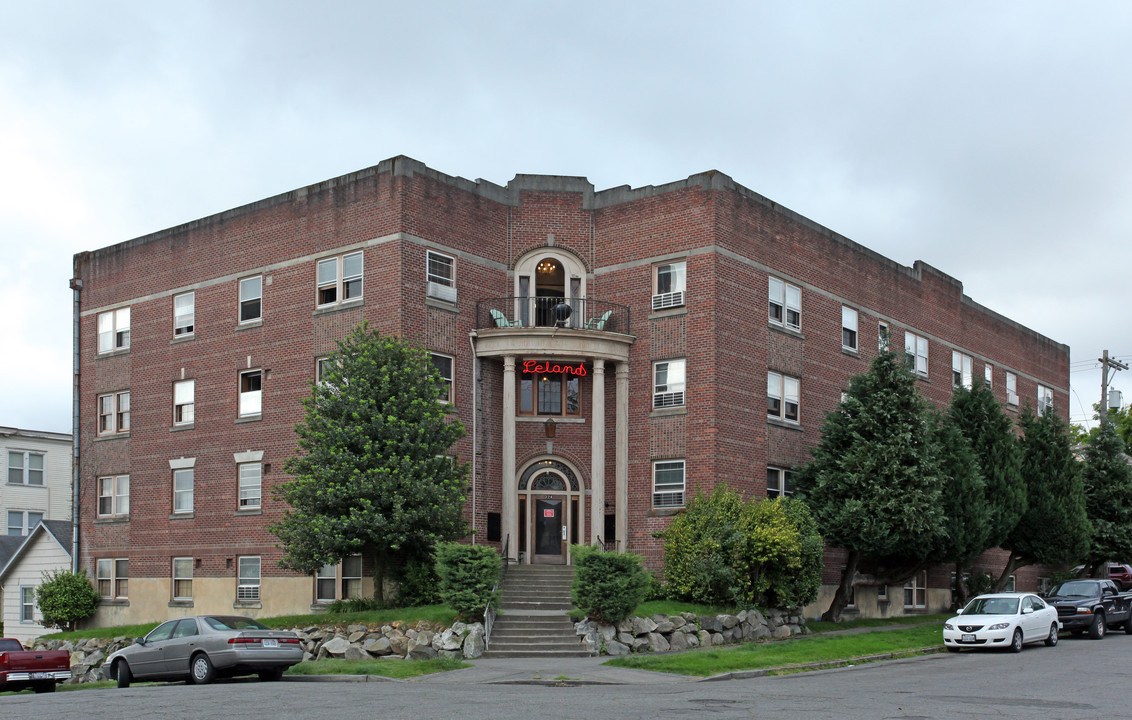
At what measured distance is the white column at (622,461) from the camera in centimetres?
3300

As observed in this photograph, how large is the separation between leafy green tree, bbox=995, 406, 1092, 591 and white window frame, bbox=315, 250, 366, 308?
22630mm

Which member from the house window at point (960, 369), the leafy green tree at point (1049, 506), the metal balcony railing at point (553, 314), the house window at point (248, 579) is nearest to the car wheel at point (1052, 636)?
the leafy green tree at point (1049, 506)

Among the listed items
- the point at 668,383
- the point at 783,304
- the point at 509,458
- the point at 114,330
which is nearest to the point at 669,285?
the point at 668,383

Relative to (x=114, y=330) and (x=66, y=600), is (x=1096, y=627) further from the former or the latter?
(x=114, y=330)

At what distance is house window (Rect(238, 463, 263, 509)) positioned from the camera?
3423 centimetres

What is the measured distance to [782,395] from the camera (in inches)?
1403

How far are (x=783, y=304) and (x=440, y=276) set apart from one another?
10548mm

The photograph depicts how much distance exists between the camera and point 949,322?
45.4 metres

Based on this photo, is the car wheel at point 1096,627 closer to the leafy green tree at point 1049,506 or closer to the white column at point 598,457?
the leafy green tree at point 1049,506

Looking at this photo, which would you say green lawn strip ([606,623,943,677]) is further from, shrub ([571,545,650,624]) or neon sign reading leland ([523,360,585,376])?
neon sign reading leland ([523,360,585,376])

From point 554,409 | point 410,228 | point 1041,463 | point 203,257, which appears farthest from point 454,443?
point 1041,463

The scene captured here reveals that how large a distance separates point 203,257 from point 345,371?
10.6m

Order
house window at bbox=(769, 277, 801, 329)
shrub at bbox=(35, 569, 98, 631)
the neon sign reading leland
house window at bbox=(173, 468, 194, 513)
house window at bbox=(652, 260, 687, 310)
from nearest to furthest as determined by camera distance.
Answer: the neon sign reading leland < house window at bbox=(652, 260, 687, 310) < house window at bbox=(769, 277, 801, 329) < house window at bbox=(173, 468, 194, 513) < shrub at bbox=(35, 569, 98, 631)

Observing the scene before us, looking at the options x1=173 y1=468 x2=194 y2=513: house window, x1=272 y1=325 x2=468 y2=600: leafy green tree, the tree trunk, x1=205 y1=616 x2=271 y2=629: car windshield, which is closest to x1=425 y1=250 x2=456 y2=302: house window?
x1=272 y1=325 x2=468 y2=600: leafy green tree
